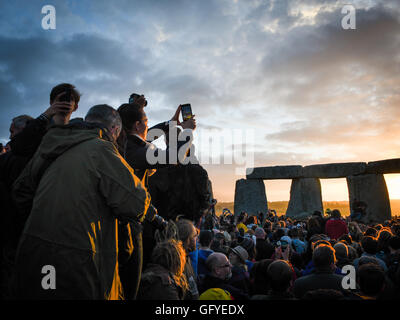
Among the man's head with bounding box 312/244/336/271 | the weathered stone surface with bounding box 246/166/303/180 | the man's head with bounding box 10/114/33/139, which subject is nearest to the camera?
the man's head with bounding box 10/114/33/139

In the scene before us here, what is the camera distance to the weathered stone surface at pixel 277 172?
65.8 feet

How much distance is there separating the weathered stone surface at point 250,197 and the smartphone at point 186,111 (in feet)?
59.2

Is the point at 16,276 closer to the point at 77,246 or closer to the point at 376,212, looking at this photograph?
the point at 77,246

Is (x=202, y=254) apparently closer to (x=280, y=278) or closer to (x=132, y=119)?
(x=280, y=278)

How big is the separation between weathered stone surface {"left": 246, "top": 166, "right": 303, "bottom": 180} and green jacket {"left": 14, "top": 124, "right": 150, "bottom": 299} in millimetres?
19560

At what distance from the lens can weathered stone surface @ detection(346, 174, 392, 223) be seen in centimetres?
1647

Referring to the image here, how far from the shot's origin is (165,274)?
6.98ft

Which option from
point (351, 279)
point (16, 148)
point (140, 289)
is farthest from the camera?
point (351, 279)

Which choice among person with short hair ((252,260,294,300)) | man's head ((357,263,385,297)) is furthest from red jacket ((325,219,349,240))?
person with short hair ((252,260,294,300))

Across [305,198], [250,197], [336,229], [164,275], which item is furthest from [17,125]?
[305,198]

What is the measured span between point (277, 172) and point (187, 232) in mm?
18382

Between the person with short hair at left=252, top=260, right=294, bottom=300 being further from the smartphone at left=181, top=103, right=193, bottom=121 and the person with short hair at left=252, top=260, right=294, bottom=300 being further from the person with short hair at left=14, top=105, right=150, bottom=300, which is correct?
the smartphone at left=181, top=103, right=193, bottom=121
